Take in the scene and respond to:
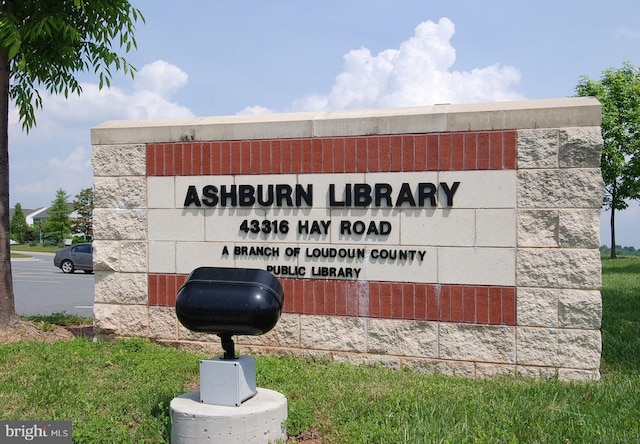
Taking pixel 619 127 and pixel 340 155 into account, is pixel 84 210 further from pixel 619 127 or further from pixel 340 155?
pixel 340 155

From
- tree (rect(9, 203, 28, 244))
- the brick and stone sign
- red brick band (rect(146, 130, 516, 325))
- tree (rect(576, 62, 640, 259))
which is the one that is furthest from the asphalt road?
tree (rect(9, 203, 28, 244))

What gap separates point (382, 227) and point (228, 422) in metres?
3.10

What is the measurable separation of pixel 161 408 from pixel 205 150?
323cm

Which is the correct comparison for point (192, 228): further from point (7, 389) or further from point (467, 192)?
point (467, 192)

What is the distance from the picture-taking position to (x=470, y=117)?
6.36 m

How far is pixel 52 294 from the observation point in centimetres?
1631

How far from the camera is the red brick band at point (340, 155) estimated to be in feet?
20.8

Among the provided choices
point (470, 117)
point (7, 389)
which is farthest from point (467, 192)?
point (7, 389)

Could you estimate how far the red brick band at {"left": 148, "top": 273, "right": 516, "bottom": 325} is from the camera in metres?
6.35

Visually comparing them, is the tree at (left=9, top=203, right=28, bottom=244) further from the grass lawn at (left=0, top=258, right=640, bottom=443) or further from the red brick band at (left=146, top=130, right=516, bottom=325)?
the red brick band at (left=146, top=130, right=516, bottom=325)

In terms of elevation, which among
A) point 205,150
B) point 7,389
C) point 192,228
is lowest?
point 7,389

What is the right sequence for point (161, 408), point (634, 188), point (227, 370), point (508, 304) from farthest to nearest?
point (634, 188), point (508, 304), point (161, 408), point (227, 370)

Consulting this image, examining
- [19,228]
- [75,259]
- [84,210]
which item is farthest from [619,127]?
[19,228]

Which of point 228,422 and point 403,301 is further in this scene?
point 403,301
